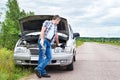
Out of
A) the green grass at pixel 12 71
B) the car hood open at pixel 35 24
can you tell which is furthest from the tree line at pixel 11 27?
the green grass at pixel 12 71

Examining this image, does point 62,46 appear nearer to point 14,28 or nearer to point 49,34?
point 49,34

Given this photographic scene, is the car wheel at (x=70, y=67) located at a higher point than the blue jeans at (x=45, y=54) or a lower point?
lower

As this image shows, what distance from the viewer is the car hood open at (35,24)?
1466 centimetres

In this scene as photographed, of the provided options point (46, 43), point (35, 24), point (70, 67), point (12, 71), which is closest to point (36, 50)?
point (12, 71)

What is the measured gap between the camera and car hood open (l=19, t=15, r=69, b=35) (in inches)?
577

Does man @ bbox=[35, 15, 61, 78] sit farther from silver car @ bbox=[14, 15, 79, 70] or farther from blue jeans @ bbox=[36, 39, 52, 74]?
silver car @ bbox=[14, 15, 79, 70]

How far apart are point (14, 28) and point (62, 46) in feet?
75.3

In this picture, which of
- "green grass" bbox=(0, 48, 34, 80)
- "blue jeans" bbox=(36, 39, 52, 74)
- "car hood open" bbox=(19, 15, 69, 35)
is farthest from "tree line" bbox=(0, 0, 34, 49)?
"blue jeans" bbox=(36, 39, 52, 74)

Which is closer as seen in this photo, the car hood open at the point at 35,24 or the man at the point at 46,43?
the man at the point at 46,43

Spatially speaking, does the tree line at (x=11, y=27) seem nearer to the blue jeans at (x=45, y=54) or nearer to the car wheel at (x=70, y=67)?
the car wheel at (x=70, y=67)

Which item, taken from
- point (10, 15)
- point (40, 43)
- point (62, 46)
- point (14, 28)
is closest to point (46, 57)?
point (40, 43)

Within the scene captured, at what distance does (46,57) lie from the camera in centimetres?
1209

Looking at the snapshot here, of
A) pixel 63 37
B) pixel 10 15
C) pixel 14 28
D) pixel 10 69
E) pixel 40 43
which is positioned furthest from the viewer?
pixel 10 15

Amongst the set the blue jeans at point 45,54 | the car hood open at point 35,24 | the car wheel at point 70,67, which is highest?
the car hood open at point 35,24
